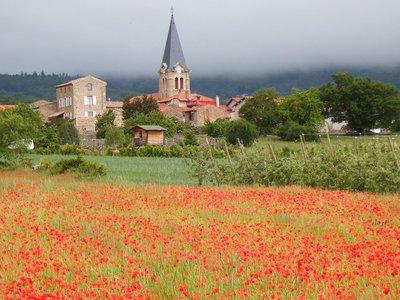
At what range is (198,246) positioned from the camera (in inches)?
397

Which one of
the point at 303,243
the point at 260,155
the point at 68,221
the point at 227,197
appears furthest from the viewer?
the point at 260,155

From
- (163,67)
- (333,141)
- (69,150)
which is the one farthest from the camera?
(163,67)

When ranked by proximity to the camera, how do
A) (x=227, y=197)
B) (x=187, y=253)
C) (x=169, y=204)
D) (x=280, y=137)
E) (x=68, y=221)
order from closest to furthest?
(x=187, y=253) → (x=68, y=221) → (x=169, y=204) → (x=227, y=197) → (x=280, y=137)

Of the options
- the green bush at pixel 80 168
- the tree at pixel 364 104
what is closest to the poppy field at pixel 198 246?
the green bush at pixel 80 168

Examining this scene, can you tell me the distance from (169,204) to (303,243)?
225 inches

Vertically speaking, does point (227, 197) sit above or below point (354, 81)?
below

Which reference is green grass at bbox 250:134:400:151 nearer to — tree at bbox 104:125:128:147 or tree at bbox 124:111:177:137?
tree at bbox 124:111:177:137

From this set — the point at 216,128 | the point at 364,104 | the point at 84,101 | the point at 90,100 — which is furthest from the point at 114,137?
the point at 364,104

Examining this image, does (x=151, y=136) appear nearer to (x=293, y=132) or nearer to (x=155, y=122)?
(x=155, y=122)

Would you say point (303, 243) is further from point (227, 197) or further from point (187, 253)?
point (227, 197)

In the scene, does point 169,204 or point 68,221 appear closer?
point 68,221

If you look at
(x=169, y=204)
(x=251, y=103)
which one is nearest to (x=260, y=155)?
(x=169, y=204)

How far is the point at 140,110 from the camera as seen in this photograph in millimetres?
112750

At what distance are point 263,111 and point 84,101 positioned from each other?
110 ft
